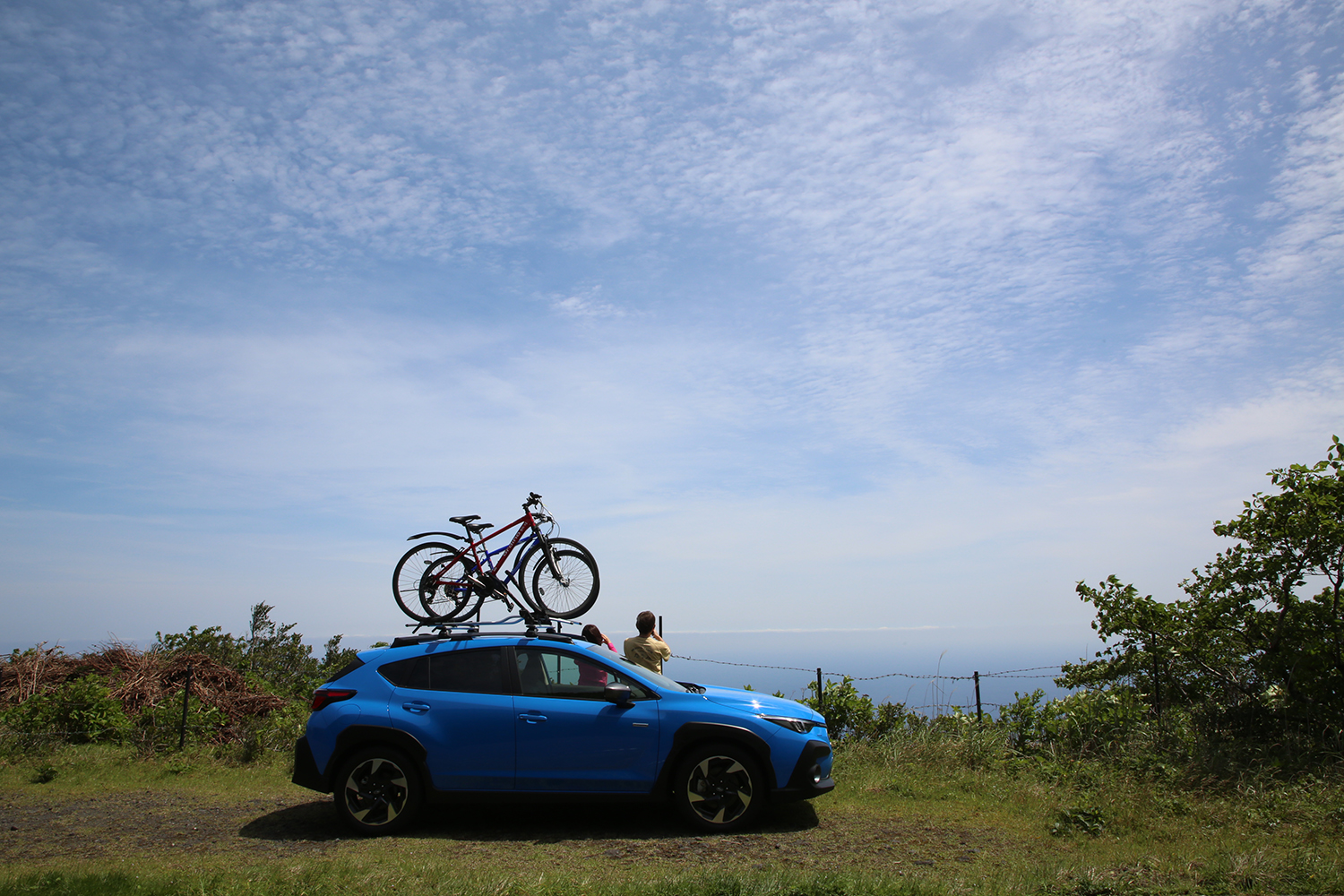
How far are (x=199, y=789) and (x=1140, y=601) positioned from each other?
456 inches

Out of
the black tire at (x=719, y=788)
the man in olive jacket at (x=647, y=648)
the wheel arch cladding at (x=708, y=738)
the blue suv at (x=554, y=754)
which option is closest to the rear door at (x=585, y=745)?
the blue suv at (x=554, y=754)

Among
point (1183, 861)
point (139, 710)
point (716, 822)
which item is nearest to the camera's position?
point (1183, 861)

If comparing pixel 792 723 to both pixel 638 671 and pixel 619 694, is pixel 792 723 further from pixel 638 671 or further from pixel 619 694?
pixel 619 694

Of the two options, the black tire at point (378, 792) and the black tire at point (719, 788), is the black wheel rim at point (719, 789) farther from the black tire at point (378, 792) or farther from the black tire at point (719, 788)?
the black tire at point (378, 792)

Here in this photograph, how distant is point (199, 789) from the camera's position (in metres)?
9.45

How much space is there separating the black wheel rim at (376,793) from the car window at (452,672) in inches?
27.5

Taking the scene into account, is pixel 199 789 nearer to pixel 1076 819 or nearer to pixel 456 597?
pixel 456 597

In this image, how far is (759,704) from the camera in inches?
284

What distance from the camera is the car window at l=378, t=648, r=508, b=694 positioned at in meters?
7.10

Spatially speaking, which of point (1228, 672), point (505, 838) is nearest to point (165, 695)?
point (505, 838)

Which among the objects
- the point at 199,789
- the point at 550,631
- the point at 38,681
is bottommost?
the point at 199,789

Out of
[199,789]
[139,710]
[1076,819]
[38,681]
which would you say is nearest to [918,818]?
[1076,819]

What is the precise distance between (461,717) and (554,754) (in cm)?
86


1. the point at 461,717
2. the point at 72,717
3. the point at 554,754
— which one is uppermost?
the point at 461,717
